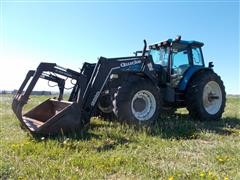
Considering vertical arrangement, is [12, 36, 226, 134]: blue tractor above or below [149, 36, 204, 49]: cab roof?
below

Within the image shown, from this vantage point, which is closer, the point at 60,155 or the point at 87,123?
the point at 60,155

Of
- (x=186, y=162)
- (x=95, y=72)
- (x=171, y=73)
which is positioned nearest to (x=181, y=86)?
(x=171, y=73)

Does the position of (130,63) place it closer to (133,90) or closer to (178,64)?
(133,90)

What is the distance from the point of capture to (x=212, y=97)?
35.6ft

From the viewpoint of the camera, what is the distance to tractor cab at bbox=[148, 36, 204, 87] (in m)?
10.4

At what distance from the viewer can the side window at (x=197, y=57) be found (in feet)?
36.2

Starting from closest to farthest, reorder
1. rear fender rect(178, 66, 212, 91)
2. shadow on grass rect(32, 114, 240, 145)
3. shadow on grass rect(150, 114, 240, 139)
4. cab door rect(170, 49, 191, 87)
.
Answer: shadow on grass rect(32, 114, 240, 145)
shadow on grass rect(150, 114, 240, 139)
rear fender rect(178, 66, 212, 91)
cab door rect(170, 49, 191, 87)

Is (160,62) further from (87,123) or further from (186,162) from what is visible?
(186,162)

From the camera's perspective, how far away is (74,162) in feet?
17.5

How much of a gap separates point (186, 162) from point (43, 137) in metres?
2.87

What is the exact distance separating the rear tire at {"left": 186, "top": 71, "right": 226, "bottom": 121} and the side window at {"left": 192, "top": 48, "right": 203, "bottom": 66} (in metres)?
0.60

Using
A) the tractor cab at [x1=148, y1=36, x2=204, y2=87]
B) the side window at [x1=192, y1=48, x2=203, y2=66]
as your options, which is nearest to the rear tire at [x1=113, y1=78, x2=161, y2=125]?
the tractor cab at [x1=148, y1=36, x2=204, y2=87]

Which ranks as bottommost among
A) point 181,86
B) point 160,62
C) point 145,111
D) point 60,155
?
point 60,155

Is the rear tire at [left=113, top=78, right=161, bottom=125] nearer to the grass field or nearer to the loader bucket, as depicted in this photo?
the grass field
